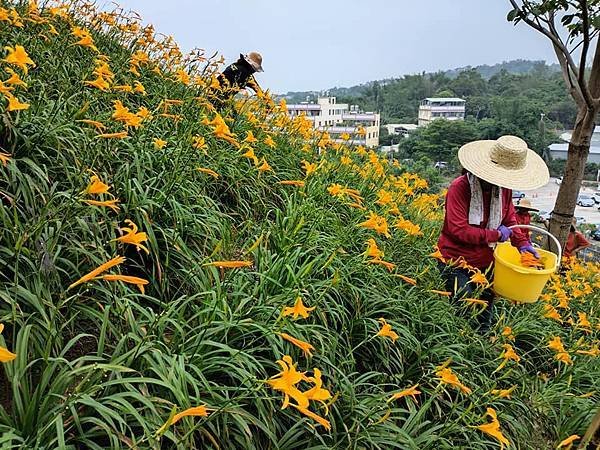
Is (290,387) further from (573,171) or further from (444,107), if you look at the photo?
(444,107)

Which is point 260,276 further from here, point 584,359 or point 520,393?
point 584,359

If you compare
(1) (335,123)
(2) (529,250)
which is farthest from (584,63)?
(1) (335,123)

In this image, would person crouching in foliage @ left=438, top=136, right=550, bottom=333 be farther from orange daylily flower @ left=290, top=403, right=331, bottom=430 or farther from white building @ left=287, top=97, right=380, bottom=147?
white building @ left=287, top=97, right=380, bottom=147

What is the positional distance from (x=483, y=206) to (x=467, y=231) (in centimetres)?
21

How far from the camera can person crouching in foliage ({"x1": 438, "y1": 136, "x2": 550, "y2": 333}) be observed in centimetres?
275

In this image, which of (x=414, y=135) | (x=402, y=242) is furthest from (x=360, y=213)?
(x=414, y=135)

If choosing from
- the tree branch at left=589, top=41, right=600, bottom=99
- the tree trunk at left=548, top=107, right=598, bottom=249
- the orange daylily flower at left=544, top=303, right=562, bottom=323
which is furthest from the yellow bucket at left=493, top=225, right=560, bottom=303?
the tree branch at left=589, top=41, right=600, bottom=99

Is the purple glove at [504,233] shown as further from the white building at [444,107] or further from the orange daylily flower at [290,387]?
the white building at [444,107]

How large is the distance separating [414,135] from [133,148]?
16.0 metres

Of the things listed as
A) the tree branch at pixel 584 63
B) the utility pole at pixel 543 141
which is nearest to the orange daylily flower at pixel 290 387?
the tree branch at pixel 584 63

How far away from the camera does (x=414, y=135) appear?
1756 cm

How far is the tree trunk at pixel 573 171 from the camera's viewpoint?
4.03 meters

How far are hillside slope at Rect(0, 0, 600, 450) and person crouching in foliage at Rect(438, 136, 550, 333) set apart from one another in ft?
0.60

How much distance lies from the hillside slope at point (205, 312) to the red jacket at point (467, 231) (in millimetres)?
246
